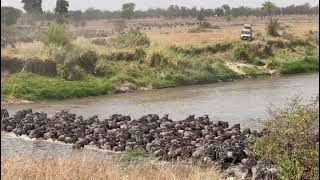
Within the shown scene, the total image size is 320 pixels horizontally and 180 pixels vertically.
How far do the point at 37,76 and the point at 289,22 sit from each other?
41474mm

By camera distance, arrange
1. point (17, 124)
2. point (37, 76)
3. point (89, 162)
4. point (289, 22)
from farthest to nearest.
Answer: point (289, 22), point (37, 76), point (17, 124), point (89, 162)

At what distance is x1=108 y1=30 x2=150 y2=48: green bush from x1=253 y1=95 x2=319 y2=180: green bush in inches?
1447

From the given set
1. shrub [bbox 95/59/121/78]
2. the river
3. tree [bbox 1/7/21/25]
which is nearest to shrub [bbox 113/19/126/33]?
shrub [bbox 95/59/121/78]

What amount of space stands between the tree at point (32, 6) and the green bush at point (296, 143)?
4784 millimetres

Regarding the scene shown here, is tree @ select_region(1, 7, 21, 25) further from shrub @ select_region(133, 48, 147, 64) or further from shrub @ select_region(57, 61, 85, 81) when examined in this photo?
shrub @ select_region(133, 48, 147, 64)

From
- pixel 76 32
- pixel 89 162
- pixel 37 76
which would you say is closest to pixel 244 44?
pixel 76 32

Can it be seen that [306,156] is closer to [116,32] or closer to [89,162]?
[89,162]

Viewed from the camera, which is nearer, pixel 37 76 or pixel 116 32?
pixel 37 76

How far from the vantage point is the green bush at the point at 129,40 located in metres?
46.6

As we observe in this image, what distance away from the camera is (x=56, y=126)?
70.2 feet

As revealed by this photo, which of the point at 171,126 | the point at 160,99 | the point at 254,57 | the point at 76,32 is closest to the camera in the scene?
the point at 171,126

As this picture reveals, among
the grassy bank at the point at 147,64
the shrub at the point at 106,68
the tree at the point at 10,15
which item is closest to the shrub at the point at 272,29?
the grassy bank at the point at 147,64

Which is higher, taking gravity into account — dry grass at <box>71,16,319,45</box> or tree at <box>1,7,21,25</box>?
tree at <box>1,7,21,25</box>

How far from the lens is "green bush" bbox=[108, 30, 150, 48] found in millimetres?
46634
